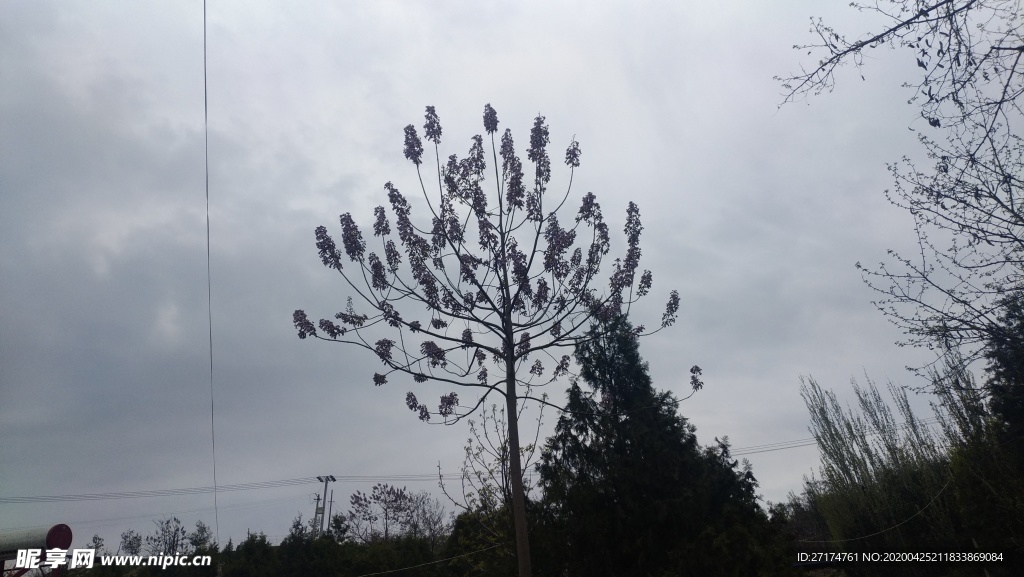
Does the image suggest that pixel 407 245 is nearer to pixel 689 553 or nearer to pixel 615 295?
pixel 615 295

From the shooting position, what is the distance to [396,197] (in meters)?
7.91

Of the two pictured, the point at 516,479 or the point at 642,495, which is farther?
the point at 642,495

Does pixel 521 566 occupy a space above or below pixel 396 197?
below

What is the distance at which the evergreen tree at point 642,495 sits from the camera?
10609 mm

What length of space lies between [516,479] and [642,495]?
6230 mm

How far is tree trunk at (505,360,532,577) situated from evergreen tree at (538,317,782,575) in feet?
12.5

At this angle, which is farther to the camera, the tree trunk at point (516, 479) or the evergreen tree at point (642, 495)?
the evergreen tree at point (642, 495)

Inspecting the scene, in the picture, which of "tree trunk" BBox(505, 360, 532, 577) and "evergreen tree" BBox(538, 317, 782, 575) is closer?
"tree trunk" BBox(505, 360, 532, 577)

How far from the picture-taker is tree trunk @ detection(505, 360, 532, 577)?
6395 mm

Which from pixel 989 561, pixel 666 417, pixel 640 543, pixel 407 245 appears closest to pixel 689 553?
pixel 640 543

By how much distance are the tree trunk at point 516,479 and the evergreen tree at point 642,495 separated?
3.82m

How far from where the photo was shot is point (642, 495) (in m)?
12.1

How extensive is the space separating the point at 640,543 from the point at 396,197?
24.9 ft

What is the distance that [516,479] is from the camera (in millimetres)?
6625
